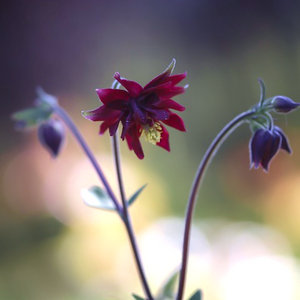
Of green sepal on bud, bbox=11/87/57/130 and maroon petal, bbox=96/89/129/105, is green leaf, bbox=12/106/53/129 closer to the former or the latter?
green sepal on bud, bbox=11/87/57/130

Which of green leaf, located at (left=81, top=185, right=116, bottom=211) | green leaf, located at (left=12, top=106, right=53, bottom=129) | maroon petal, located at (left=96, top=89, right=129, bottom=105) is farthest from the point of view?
green leaf, located at (left=12, top=106, right=53, bottom=129)

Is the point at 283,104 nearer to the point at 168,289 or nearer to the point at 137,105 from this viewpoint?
the point at 137,105

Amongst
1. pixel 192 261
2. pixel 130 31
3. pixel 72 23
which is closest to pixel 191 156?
pixel 192 261

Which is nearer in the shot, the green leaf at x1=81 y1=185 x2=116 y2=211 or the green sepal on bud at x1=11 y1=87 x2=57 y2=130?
the green leaf at x1=81 y1=185 x2=116 y2=211

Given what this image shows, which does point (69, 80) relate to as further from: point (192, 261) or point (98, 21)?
point (192, 261)

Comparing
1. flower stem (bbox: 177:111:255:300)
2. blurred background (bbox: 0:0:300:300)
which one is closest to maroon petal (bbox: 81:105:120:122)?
flower stem (bbox: 177:111:255:300)

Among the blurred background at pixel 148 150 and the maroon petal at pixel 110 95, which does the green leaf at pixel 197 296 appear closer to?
the maroon petal at pixel 110 95

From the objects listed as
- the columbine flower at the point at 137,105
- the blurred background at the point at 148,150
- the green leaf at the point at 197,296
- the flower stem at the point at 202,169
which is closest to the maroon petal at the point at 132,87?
the columbine flower at the point at 137,105
